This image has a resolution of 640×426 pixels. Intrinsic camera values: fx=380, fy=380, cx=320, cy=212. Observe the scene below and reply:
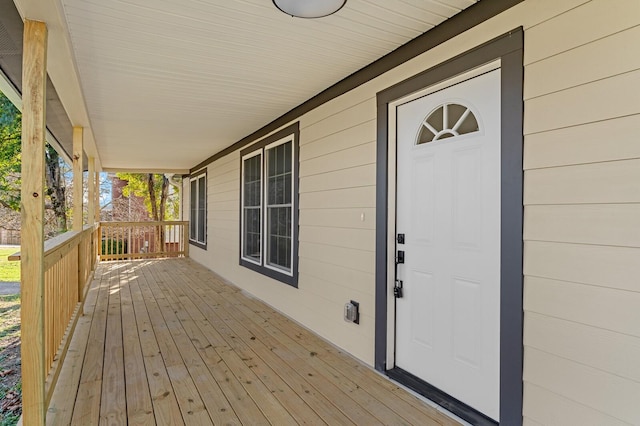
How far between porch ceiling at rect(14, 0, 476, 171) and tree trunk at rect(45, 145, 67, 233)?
6368 mm

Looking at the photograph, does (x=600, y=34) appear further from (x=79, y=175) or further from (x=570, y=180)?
(x=79, y=175)

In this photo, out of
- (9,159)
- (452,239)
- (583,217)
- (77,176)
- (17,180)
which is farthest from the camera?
(17,180)

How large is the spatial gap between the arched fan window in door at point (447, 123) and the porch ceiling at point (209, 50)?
1.80ft

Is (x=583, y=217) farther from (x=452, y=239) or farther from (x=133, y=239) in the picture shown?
(x=133, y=239)

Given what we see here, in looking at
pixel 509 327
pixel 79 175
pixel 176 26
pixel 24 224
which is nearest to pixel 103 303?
pixel 79 175

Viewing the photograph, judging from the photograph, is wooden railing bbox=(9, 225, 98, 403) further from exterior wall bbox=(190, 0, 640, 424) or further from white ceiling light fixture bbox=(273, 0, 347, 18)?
exterior wall bbox=(190, 0, 640, 424)

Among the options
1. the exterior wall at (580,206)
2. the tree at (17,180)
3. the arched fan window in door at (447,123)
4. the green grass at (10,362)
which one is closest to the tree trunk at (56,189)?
the tree at (17,180)

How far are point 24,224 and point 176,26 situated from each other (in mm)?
1468

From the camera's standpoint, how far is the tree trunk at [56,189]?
9.68 meters

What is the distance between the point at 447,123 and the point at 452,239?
0.75 metres

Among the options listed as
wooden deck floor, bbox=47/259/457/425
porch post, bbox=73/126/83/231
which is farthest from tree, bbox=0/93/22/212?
wooden deck floor, bbox=47/259/457/425

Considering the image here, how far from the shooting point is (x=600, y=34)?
5.36 feet

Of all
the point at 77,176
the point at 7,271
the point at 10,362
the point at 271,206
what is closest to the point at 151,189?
the point at 7,271

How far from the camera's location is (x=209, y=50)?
110 inches
